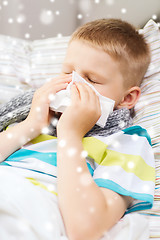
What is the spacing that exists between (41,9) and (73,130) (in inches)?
60.0

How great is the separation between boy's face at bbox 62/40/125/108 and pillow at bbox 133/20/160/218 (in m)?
0.12

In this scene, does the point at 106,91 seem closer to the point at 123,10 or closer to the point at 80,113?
the point at 80,113

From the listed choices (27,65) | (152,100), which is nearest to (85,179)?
(152,100)

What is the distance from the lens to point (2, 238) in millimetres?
656

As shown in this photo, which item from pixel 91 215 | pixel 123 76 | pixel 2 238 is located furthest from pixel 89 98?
pixel 2 238

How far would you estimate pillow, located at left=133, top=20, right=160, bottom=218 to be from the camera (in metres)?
1.06

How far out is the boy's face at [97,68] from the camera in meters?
1.02

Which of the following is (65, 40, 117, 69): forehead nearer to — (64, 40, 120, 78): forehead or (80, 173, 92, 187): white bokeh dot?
(64, 40, 120, 78): forehead

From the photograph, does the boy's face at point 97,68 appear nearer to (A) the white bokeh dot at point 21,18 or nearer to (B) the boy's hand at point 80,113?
(B) the boy's hand at point 80,113

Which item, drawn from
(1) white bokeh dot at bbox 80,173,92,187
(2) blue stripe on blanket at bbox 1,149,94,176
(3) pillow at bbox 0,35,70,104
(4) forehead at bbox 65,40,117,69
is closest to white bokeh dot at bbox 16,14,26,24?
(3) pillow at bbox 0,35,70,104

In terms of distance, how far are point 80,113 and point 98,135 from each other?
0.16 metres

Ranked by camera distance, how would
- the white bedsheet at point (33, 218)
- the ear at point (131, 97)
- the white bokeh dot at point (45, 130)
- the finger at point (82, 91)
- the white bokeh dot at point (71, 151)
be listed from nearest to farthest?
the white bedsheet at point (33, 218) → the white bokeh dot at point (71, 151) → the finger at point (82, 91) → the white bokeh dot at point (45, 130) → the ear at point (131, 97)

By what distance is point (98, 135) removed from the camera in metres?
0.99

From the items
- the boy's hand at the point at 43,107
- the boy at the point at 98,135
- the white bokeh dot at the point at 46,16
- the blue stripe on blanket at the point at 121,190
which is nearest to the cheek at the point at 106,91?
the boy at the point at 98,135
